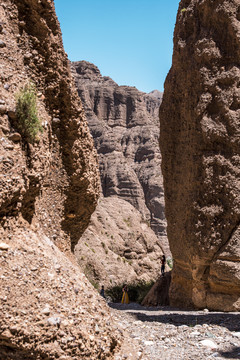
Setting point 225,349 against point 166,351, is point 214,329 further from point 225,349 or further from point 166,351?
point 166,351

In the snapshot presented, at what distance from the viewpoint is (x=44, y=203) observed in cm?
445

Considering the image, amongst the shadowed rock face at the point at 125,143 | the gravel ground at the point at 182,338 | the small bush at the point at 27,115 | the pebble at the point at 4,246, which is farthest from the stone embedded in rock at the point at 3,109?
the shadowed rock face at the point at 125,143

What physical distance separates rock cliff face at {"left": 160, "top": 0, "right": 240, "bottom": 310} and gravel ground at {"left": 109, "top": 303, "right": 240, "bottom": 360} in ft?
5.85

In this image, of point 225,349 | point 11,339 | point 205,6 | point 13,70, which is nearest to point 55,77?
point 13,70

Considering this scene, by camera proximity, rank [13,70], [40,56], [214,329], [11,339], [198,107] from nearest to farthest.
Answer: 1. [11,339]
2. [13,70]
3. [40,56]
4. [214,329]
5. [198,107]

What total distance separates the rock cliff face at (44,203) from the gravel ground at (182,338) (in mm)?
853

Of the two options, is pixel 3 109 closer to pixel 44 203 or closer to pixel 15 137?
pixel 15 137

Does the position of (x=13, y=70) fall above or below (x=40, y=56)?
below

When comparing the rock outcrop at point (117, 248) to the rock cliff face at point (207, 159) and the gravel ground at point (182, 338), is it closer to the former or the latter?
Result: the rock cliff face at point (207, 159)

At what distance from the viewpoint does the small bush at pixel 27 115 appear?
3.61 m

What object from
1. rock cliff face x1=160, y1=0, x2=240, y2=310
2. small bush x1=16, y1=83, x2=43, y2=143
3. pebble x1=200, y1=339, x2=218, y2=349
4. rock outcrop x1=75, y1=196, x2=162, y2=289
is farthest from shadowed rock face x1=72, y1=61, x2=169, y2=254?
small bush x1=16, y1=83, x2=43, y2=143

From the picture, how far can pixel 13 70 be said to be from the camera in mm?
3973

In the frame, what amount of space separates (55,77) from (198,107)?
17.7 ft

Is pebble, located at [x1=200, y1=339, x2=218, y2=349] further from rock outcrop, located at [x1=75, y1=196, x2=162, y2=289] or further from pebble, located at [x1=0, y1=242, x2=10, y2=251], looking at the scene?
rock outcrop, located at [x1=75, y1=196, x2=162, y2=289]
